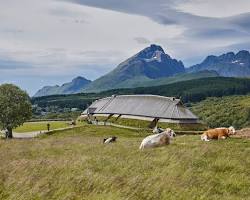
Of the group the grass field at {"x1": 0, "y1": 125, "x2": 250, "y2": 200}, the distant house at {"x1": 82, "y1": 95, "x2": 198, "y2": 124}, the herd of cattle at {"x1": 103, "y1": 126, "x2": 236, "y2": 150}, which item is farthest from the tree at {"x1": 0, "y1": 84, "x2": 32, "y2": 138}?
the grass field at {"x1": 0, "y1": 125, "x2": 250, "y2": 200}

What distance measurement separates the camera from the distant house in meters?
136

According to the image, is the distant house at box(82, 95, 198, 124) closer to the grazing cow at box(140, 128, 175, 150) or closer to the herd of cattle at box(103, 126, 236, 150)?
the herd of cattle at box(103, 126, 236, 150)

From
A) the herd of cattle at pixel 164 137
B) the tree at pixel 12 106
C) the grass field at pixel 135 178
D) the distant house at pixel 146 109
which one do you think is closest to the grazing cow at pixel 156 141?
the herd of cattle at pixel 164 137

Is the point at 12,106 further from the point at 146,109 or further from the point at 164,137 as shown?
the point at 164,137

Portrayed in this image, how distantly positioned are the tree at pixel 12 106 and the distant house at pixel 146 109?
5526 cm

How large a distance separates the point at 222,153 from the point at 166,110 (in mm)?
120816

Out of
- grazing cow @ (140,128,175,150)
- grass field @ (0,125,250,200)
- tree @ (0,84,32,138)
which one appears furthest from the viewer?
tree @ (0,84,32,138)

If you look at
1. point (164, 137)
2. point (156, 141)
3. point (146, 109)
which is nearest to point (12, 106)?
point (146, 109)

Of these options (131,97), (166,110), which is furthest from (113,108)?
(166,110)

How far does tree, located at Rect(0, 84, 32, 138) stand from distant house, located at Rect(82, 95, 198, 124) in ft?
181

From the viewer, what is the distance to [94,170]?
16.7 metres

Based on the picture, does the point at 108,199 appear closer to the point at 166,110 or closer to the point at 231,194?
the point at 231,194

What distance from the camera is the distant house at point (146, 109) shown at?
136 metres

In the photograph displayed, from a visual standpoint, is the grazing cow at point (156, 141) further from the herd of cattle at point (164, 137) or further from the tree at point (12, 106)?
the tree at point (12, 106)
